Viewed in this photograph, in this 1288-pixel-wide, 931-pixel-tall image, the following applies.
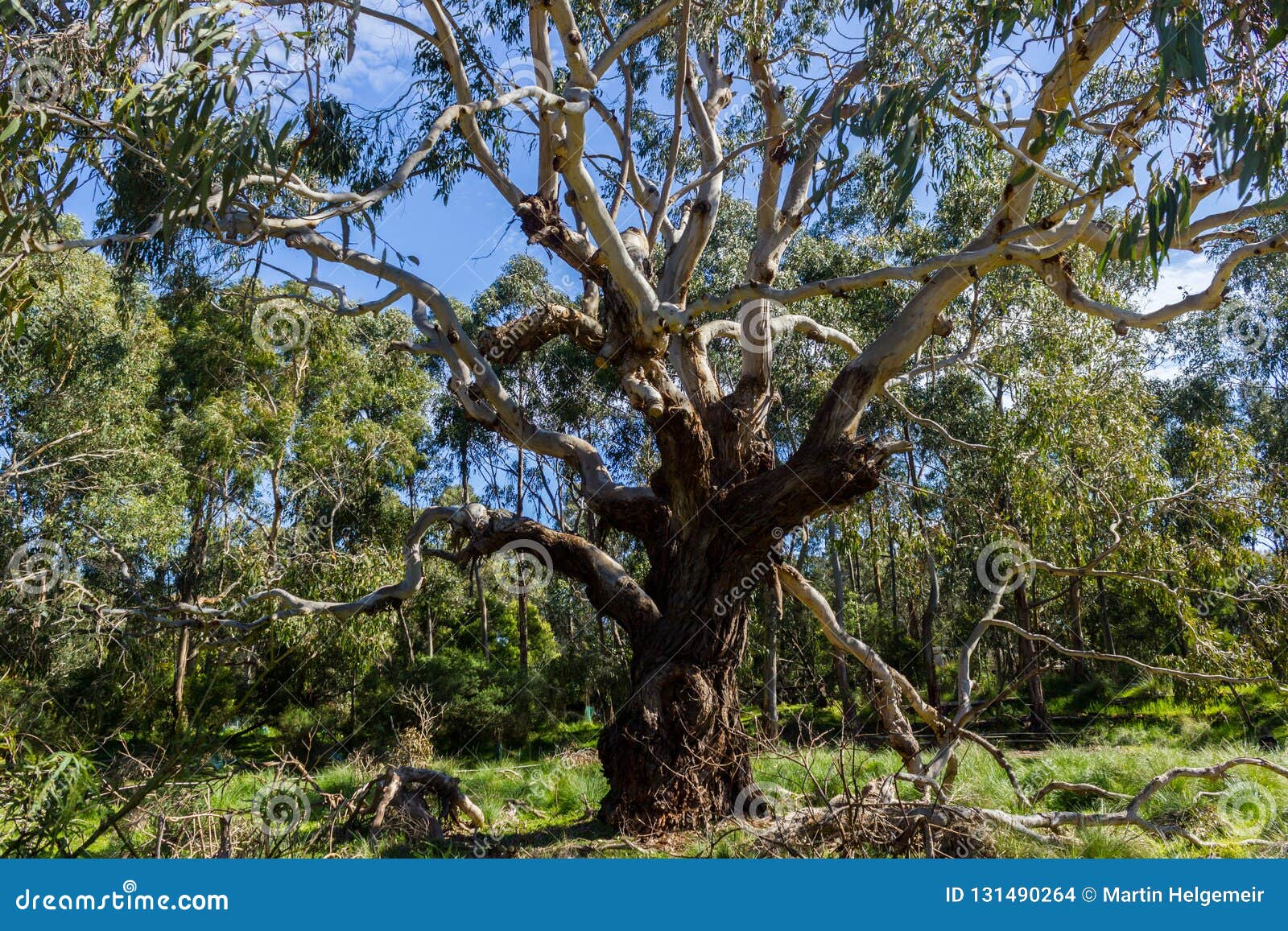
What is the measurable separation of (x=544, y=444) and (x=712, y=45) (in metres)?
3.51

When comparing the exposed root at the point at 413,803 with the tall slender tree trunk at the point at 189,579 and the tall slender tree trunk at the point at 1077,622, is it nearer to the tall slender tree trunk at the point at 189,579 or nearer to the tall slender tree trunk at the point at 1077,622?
the tall slender tree trunk at the point at 1077,622

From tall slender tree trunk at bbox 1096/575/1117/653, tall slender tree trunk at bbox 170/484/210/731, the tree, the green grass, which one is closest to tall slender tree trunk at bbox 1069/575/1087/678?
tall slender tree trunk at bbox 1096/575/1117/653

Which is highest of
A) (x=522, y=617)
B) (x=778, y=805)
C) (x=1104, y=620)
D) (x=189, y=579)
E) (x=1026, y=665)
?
(x=189, y=579)

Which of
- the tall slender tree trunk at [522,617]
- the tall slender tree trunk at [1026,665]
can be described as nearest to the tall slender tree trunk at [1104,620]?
the tall slender tree trunk at [1026,665]

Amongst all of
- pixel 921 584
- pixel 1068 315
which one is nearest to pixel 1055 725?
pixel 921 584

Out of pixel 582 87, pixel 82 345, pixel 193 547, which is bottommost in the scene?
pixel 193 547

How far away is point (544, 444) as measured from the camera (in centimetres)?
639

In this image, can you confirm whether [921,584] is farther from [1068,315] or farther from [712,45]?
[712,45]

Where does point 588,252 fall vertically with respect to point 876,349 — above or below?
above

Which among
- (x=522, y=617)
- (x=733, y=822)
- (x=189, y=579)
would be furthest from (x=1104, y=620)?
(x=189, y=579)

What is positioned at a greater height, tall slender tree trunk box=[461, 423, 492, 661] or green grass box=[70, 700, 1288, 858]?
tall slender tree trunk box=[461, 423, 492, 661]

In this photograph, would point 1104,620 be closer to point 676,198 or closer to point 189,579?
point 676,198

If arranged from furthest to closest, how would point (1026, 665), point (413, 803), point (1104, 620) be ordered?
point (1104, 620), point (1026, 665), point (413, 803)

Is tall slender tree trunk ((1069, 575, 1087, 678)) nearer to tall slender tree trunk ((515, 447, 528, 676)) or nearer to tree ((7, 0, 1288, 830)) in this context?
tree ((7, 0, 1288, 830))
